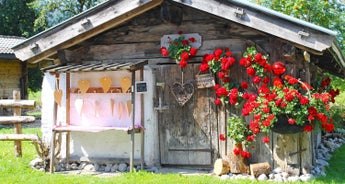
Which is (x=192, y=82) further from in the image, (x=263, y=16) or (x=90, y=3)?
(x=90, y=3)

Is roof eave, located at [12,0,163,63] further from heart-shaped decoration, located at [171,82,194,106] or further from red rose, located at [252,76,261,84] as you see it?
red rose, located at [252,76,261,84]

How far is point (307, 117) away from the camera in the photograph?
21.2 ft

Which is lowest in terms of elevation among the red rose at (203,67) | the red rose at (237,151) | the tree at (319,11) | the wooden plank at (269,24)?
the red rose at (237,151)

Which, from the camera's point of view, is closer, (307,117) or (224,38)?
(307,117)

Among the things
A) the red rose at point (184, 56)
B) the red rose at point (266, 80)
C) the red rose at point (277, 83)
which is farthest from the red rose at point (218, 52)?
the red rose at point (277, 83)

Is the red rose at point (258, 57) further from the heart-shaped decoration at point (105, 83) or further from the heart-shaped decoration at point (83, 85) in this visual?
the heart-shaped decoration at point (83, 85)

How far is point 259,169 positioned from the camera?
23.0 ft

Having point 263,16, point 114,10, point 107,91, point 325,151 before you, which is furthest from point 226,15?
point 325,151

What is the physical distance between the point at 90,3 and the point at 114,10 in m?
24.5

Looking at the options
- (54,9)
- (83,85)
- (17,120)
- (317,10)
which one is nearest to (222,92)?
(83,85)

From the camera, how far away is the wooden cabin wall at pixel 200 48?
7.21 metres

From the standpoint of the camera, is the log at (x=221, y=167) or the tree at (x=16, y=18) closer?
the log at (x=221, y=167)

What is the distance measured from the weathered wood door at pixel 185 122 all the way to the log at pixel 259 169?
0.94m

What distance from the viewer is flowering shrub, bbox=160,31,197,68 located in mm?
7555
